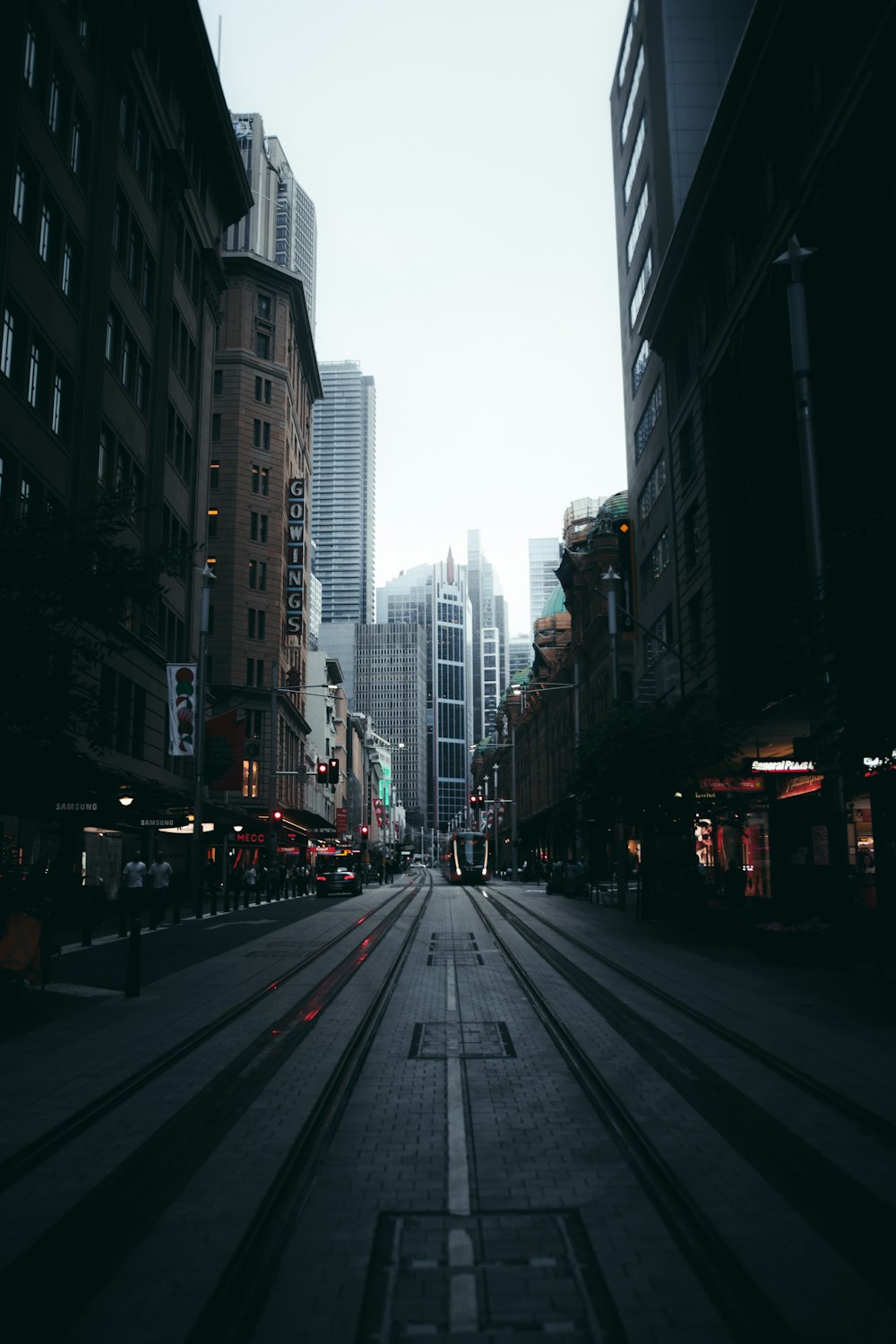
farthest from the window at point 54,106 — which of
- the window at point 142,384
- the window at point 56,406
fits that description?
the window at point 142,384

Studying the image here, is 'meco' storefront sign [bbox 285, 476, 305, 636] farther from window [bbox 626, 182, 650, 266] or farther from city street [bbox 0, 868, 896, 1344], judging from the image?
city street [bbox 0, 868, 896, 1344]

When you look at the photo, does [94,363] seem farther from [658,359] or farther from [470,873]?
[470,873]

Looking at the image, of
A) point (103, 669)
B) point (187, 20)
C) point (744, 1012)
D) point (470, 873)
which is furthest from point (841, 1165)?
point (470, 873)

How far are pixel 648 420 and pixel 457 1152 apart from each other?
1732 inches

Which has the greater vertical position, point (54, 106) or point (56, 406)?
point (54, 106)

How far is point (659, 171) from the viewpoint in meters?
45.9

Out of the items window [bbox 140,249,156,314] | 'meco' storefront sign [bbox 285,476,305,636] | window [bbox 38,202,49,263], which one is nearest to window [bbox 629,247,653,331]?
window [bbox 140,249,156,314]

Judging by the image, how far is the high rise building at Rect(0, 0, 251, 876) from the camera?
17375mm

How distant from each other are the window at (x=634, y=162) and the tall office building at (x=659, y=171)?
0.09m

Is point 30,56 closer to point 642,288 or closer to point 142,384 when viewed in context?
point 142,384

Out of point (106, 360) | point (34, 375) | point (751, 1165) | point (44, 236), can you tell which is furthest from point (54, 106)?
point (751, 1165)

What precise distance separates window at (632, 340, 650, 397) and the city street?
38.7 meters

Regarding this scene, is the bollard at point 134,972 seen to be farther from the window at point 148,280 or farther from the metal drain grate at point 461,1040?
the window at point 148,280

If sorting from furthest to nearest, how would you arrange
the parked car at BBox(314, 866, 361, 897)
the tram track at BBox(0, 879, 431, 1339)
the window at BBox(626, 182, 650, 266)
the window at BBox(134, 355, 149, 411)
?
the parked car at BBox(314, 866, 361, 897)
the window at BBox(626, 182, 650, 266)
the window at BBox(134, 355, 149, 411)
the tram track at BBox(0, 879, 431, 1339)
